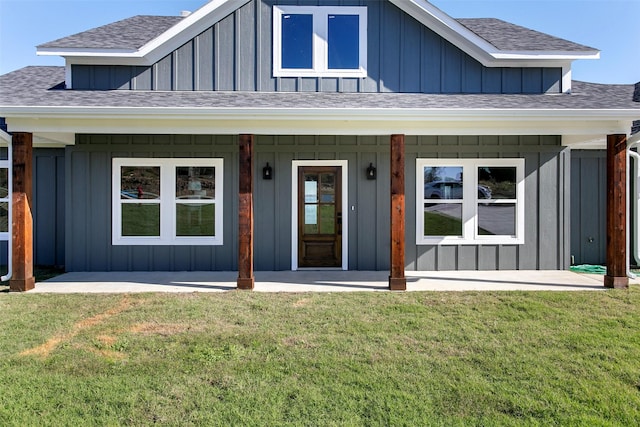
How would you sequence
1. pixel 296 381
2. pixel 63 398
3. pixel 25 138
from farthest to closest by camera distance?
pixel 25 138 → pixel 296 381 → pixel 63 398

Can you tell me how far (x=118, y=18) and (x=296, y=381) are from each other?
385 inches

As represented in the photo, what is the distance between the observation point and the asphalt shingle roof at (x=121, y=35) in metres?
8.00

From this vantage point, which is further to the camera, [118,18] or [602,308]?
[118,18]

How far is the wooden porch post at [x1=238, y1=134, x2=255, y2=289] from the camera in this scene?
6812 millimetres

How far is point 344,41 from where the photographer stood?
8297 mm

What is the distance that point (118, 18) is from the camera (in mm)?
10102

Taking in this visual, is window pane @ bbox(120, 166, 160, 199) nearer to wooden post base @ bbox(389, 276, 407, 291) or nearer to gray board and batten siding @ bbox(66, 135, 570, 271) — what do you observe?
gray board and batten siding @ bbox(66, 135, 570, 271)

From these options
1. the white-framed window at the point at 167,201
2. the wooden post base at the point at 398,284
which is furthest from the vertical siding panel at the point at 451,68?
the white-framed window at the point at 167,201

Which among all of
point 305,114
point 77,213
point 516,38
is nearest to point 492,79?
point 516,38

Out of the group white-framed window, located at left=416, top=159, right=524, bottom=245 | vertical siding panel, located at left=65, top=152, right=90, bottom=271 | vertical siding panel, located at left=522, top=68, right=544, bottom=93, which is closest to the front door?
white-framed window, located at left=416, top=159, right=524, bottom=245

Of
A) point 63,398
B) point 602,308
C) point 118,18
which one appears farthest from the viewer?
point 118,18

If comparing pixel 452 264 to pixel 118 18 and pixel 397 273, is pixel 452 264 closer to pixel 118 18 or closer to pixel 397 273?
pixel 397 273

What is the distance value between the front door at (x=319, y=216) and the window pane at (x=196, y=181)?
179 cm

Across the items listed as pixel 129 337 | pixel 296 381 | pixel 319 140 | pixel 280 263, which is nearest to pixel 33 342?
pixel 129 337
